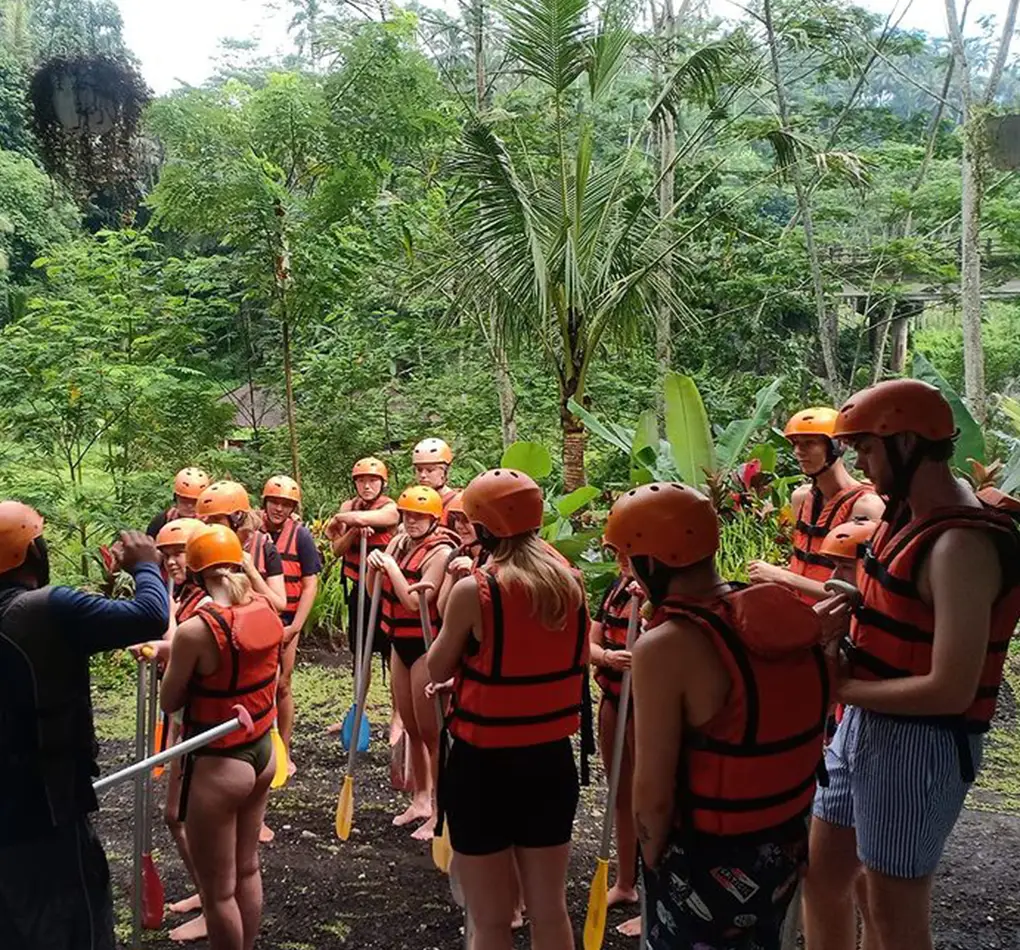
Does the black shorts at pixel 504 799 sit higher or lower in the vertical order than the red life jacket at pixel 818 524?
lower

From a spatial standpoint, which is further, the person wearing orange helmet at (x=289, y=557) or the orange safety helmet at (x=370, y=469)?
the orange safety helmet at (x=370, y=469)

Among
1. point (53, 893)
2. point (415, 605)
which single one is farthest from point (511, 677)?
point (415, 605)

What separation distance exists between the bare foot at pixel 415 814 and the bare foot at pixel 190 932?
1.27 m

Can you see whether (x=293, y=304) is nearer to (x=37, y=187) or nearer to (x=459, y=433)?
(x=459, y=433)

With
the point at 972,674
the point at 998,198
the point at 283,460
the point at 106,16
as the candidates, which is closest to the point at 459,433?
the point at 283,460

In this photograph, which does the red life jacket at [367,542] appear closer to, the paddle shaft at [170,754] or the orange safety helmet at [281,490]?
the orange safety helmet at [281,490]

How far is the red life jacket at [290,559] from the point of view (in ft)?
16.7

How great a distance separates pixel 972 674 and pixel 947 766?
372mm

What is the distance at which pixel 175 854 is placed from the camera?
14.8ft

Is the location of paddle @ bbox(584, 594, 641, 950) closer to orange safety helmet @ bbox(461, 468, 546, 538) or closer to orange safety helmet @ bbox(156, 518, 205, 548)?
orange safety helmet @ bbox(461, 468, 546, 538)

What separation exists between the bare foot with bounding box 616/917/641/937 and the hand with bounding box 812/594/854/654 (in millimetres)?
1919

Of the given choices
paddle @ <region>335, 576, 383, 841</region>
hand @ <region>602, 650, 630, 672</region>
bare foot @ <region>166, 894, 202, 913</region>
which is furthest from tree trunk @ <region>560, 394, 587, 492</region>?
bare foot @ <region>166, 894, 202, 913</region>

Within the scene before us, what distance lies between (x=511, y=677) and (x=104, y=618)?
1.15 m

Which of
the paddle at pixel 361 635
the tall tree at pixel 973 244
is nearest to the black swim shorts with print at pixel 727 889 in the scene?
the paddle at pixel 361 635
